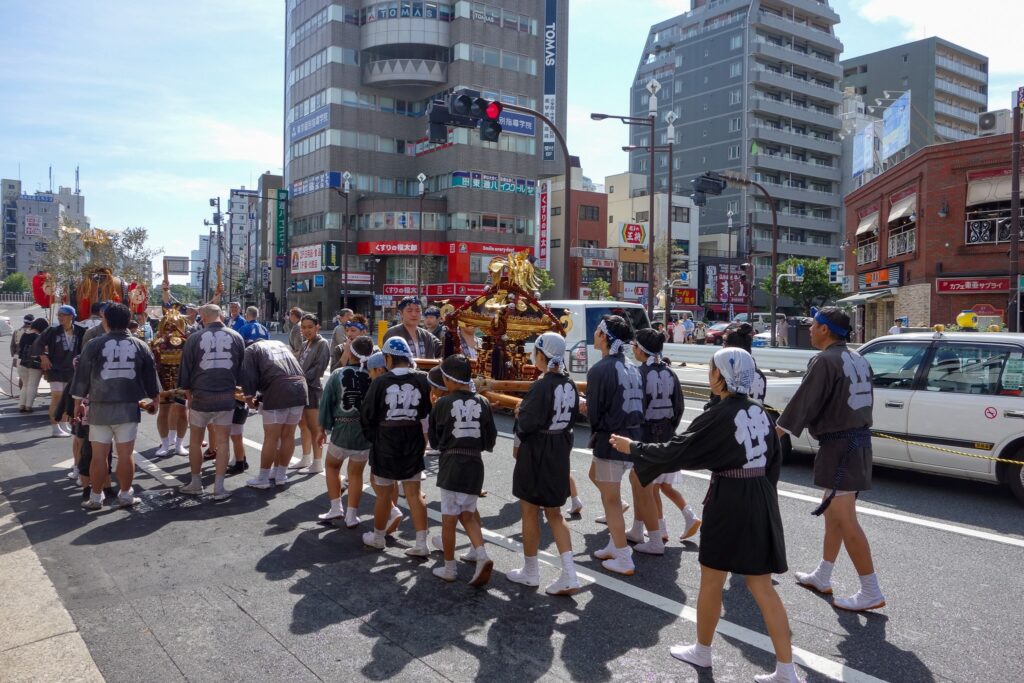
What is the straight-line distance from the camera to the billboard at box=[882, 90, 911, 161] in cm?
3697

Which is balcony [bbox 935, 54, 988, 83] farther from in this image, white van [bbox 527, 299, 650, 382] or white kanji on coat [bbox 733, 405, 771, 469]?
white kanji on coat [bbox 733, 405, 771, 469]

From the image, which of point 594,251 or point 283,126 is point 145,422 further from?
point 283,126

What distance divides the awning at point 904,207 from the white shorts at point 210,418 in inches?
1086

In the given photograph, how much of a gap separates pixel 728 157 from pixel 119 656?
236ft

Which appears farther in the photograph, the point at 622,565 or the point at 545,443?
the point at 622,565

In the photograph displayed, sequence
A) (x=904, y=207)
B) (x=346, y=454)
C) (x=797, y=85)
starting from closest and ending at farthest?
(x=346, y=454), (x=904, y=207), (x=797, y=85)

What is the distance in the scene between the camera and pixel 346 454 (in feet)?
20.6

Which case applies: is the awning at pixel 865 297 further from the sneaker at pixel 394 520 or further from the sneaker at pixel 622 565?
the sneaker at pixel 394 520

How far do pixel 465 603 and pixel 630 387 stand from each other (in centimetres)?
201

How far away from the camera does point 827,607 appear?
468cm

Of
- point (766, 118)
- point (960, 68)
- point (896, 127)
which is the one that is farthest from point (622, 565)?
point (960, 68)

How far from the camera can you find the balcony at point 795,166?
2589 inches

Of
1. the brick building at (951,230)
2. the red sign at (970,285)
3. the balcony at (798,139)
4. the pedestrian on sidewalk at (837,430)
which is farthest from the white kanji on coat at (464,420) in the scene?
the balcony at (798,139)

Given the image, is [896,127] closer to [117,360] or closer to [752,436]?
[752,436]
